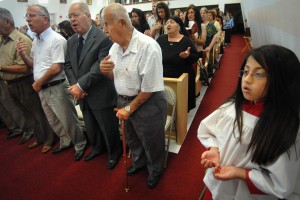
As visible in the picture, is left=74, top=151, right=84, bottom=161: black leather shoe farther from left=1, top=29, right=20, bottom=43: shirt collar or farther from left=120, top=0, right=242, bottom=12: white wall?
left=120, top=0, right=242, bottom=12: white wall

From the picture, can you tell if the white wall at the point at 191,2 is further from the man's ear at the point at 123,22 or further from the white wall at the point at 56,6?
the man's ear at the point at 123,22

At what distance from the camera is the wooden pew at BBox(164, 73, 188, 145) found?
2.28m

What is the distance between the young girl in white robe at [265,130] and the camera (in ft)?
2.57

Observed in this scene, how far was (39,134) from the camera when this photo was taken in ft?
9.37

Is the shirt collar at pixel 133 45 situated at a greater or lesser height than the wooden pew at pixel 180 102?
greater

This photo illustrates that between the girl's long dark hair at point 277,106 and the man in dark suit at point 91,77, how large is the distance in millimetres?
1480

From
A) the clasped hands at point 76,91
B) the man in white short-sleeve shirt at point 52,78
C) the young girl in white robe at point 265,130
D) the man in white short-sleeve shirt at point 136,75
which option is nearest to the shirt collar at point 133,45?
the man in white short-sleeve shirt at point 136,75

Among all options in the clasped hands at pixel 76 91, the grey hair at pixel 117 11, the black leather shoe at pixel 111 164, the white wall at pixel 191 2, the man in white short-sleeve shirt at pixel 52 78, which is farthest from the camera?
the white wall at pixel 191 2

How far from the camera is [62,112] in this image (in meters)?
2.36

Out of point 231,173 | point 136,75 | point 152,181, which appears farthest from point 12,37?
point 231,173

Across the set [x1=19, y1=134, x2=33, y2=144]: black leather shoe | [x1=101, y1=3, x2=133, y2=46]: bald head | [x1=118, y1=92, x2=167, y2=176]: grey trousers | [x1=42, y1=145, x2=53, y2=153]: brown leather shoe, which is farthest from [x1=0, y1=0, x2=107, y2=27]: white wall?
[x1=118, y1=92, x2=167, y2=176]: grey trousers

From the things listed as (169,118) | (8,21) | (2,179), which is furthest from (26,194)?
(8,21)

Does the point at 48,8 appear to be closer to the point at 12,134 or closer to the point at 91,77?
the point at 12,134

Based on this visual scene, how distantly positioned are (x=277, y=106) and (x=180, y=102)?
1.55 meters
